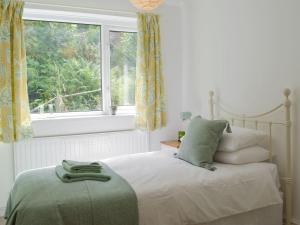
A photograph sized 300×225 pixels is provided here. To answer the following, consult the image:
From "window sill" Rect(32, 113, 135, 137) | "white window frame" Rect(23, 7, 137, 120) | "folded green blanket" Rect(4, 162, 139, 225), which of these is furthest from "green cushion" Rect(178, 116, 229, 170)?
"white window frame" Rect(23, 7, 137, 120)

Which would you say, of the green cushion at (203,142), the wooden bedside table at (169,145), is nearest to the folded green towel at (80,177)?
the green cushion at (203,142)

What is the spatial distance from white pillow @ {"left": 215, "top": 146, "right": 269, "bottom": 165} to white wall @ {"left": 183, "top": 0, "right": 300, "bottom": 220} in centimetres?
28

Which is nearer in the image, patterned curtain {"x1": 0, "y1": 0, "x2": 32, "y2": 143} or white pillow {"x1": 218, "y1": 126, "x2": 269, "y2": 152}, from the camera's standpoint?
white pillow {"x1": 218, "y1": 126, "x2": 269, "y2": 152}

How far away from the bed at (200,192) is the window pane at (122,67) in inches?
54.1

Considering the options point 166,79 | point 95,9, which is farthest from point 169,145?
point 95,9

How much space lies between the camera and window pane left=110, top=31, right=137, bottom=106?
154 inches

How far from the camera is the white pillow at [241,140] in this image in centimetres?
262

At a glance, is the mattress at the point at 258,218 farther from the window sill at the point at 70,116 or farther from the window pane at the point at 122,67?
the window pane at the point at 122,67

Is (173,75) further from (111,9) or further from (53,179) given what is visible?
(53,179)

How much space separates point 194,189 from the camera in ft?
7.02

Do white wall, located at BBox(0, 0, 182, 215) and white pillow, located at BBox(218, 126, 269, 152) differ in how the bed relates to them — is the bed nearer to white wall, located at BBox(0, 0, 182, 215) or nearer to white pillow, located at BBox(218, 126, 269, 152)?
white pillow, located at BBox(218, 126, 269, 152)

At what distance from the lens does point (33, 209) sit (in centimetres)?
174

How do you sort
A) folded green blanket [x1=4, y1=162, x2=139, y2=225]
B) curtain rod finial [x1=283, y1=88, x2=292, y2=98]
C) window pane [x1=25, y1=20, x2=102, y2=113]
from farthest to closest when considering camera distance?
window pane [x1=25, y1=20, x2=102, y2=113]
curtain rod finial [x1=283, y1=88, x2=292, y2=98]
folded green blanket [x1=4, y1=162, x2=139, y2=225]

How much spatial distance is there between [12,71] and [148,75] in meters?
1.58
